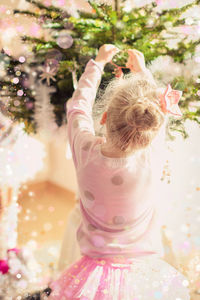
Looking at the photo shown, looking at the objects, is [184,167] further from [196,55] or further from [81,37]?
[81,37]

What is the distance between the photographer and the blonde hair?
622 millimetres

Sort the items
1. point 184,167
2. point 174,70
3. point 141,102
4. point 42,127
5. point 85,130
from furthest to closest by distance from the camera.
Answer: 1. point 184,167
2. point 42,127
3. point 174,70
4. point 85,130
5. point 141,102

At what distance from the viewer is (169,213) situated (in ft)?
4.43

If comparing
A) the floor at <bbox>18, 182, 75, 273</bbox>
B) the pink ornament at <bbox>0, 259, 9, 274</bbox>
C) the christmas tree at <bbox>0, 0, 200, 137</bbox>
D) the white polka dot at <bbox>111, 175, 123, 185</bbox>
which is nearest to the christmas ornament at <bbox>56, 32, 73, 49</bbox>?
the christmas tree at <bbox>0, 0, 200, 137</bbox>

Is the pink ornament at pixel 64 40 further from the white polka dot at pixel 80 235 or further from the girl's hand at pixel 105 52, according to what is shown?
the white polka dot at pixel 80 235

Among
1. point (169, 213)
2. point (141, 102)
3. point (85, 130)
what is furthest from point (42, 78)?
point (169, 213)

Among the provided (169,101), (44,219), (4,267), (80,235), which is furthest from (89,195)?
(44,219)

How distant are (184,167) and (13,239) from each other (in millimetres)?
837

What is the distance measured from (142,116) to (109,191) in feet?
0.70

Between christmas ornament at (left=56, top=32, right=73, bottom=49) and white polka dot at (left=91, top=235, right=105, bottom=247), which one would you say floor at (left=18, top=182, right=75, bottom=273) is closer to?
white polka dot at (left=91, top=235, right=105, bottom=247)

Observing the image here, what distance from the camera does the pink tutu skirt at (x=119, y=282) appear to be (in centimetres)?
79

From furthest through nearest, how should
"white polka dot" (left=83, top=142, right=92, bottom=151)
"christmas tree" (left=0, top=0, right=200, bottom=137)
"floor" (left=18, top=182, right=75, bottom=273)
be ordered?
"floor" (left=18, top=182, right=75, bottom=273), "christmas tree" (left=0, top=0, right=200, bottom=137), "white polka dot" (left=83, top=142, right=92, bottom=151)

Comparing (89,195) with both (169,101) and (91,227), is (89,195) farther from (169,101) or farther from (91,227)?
(169,101)

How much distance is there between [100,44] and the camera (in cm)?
90
